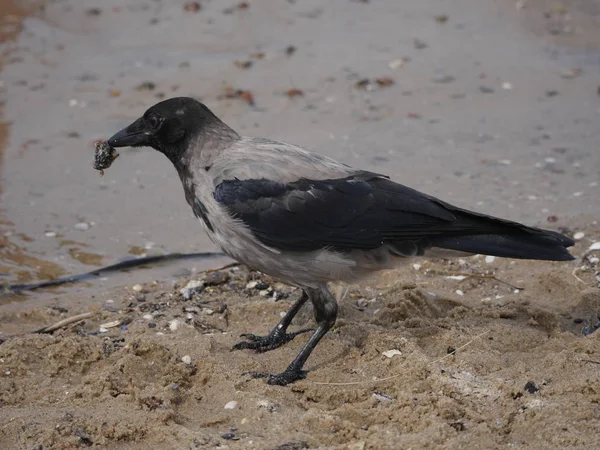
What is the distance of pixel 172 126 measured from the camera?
5.56m

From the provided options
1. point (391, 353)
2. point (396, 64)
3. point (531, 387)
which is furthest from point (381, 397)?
point (396, 64)

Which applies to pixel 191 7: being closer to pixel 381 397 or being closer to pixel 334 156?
pixel 334 156

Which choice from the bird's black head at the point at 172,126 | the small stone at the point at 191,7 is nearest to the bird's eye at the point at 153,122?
the bird's black head at the point at 172,126

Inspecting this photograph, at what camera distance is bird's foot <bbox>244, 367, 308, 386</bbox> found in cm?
516

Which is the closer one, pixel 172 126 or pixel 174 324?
pixel 172 126

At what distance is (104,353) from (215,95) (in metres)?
4.79

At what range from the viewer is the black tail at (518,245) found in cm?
529

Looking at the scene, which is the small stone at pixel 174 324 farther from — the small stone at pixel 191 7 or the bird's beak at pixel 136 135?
the small stone at pixel 191 7

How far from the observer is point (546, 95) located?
32.0 ft

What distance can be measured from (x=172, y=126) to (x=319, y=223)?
3.55 ft

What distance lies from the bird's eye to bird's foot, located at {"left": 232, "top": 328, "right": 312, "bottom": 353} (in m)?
1.39

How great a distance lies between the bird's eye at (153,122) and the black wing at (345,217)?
2.03 feet

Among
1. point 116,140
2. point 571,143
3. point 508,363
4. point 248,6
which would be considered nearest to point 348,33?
point 248,6

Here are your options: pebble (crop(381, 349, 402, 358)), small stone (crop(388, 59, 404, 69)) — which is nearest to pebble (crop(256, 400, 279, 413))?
pebble (crop(381, 349, 402, 358))
